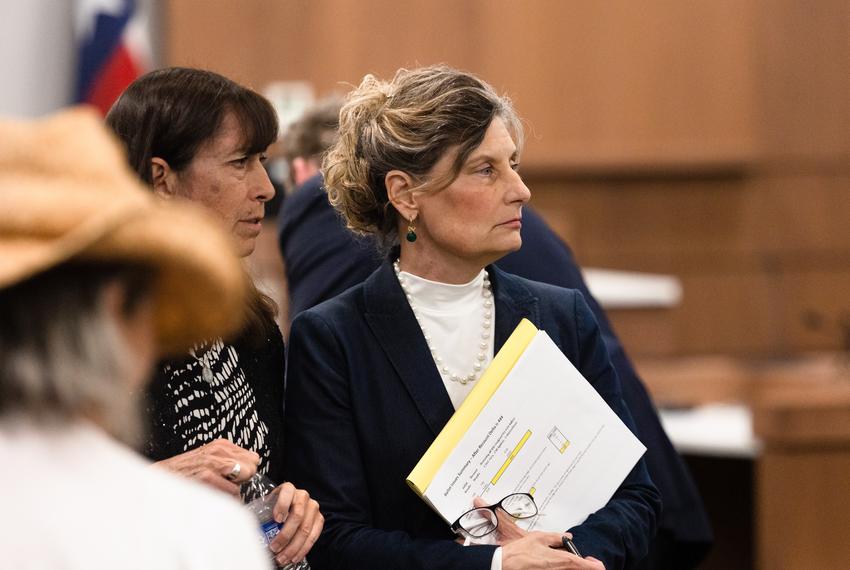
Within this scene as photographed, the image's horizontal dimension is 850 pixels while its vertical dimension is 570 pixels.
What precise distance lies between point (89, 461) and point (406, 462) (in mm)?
1152

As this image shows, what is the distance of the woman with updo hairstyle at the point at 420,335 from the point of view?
2.14 m

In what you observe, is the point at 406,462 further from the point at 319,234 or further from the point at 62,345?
the point at 62,345

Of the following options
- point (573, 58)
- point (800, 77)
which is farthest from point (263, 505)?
point (800, 77)

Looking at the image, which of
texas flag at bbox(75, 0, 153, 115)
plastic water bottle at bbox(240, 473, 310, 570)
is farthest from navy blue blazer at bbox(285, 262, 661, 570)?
texas flag at bbox(75, 0, 153, 115)

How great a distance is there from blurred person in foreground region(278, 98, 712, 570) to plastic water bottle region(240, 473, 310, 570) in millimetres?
726

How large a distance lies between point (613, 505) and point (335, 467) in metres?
0.49

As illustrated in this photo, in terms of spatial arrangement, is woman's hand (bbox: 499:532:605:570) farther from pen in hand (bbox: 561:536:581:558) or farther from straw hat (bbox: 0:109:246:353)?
straw hat (bbox: 0:109:246:353)

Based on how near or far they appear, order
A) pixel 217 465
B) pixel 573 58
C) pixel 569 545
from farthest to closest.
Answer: pixel 573 58
pixel 569 545
pixel 217 465

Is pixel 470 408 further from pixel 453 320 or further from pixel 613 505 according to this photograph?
pixel 613 505

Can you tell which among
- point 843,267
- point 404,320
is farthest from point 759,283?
point 404,320

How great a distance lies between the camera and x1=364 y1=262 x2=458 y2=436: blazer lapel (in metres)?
2.20

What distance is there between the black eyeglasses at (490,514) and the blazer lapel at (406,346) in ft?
0.53

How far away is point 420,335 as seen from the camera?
225 cm

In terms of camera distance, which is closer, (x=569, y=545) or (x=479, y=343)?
(x=569, y=545)
